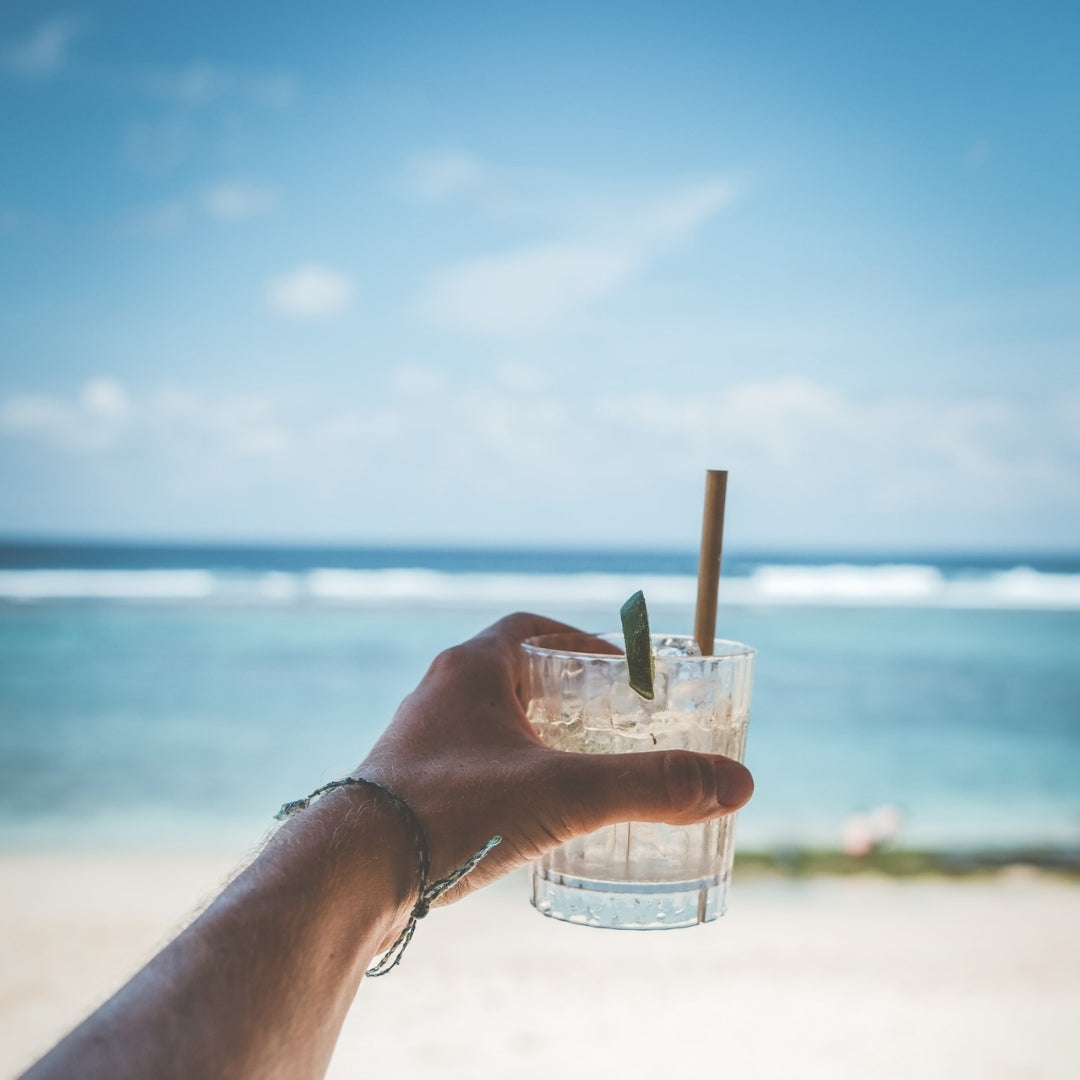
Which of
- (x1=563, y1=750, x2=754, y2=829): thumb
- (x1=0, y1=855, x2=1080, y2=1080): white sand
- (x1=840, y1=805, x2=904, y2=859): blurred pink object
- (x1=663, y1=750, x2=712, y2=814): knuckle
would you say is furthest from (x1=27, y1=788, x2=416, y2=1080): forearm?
(x1=840, y1=805, x2=904, y2=859): blurred pink object

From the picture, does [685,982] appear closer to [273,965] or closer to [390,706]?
[273,965]

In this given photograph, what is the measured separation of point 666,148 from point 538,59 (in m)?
3.30

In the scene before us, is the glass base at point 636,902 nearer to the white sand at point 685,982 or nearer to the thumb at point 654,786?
the thumb at point 654,786

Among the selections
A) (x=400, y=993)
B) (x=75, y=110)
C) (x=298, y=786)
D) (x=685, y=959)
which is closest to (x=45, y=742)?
(x=298, y=786)

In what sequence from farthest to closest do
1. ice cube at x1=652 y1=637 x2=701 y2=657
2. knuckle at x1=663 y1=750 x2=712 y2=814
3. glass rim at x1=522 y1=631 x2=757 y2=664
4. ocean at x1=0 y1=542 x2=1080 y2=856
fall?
ocean at x1=0 y1=542 x2=1080 y2=856
ice cube at x1=652 y1=637 x2=701 y2=657
glass rim at x1=522 y1=631 x2=757 y2=664
knuckle at x1=663 y1=750 x2=712 y2=814

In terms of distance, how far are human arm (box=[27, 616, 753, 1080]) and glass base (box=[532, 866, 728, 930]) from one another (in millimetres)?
112

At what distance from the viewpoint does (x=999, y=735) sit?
11000 mm

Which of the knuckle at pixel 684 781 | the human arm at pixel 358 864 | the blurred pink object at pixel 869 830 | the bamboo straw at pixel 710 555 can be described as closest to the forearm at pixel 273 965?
the human arm at pixel 358 864

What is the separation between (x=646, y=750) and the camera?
4.93 feet

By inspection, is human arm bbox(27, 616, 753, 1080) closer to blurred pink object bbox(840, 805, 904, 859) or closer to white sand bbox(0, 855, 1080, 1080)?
white sand bbox(0, 855, 1080, 1080)

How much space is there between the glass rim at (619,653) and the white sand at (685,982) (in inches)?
147

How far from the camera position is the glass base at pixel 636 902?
149 cm

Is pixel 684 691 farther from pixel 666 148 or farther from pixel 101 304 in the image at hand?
pixel 101 304

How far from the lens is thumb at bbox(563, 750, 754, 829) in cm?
132
